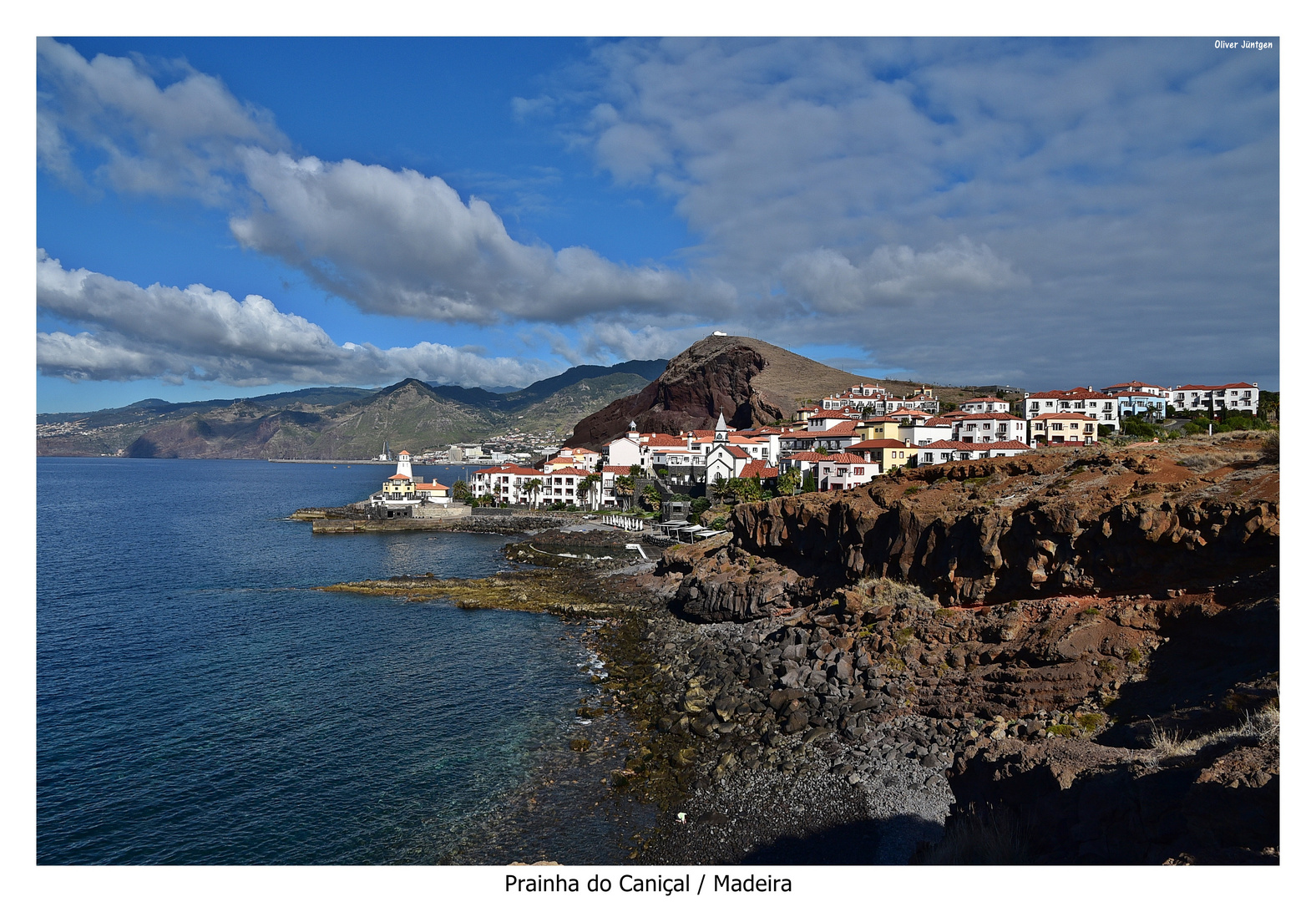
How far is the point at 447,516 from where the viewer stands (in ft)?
302

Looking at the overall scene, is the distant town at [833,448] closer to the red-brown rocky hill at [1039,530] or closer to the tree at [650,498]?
the tree at [650,498]

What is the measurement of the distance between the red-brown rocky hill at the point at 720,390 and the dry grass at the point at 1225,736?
12555cm

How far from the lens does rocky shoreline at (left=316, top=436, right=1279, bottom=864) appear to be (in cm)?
1137

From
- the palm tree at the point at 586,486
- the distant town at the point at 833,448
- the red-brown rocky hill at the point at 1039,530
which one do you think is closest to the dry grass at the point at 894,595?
the red-brown rocky hill at the point at 1039,530

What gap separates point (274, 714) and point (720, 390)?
137 m

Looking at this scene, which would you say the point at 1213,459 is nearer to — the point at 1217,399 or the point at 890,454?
the point at 890,454

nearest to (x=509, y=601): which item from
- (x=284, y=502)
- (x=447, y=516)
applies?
(x=447, y=516)

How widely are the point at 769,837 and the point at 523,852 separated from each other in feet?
21.7

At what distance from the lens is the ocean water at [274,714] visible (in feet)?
60.0

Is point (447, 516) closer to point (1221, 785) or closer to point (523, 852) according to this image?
point (523, 852)

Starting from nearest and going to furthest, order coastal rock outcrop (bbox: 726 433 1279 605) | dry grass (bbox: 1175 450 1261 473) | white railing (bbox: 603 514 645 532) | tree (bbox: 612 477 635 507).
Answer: coastal rock outcrop (bbox: 726 433 1279 605), dry grass (bbox: 1175 450 1261 473), white railing (bbox: 603 514 645 532), tree (bbox: 612 477 635 507)

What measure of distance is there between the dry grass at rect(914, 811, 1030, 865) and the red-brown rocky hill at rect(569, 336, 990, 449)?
125900 mm

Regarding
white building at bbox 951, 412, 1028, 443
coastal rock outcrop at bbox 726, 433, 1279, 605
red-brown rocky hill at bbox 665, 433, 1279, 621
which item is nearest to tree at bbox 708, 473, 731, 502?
white building at bbox 951, 412, 1028, 443

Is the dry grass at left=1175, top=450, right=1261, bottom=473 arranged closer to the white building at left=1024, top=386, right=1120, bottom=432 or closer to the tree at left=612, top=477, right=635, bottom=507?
the white building at left=1024, top=386, right=1120, bottom=432
